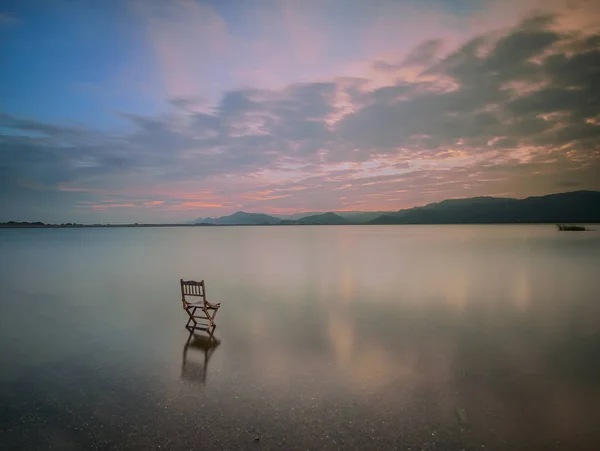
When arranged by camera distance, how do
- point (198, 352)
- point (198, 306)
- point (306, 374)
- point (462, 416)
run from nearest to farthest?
point (462, 416) < point (306, 374) < point (198, 352) < point (198, 306)

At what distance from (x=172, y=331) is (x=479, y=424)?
38.0 ft

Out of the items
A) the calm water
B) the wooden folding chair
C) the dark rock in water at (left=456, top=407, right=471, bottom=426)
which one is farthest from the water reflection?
the dark rock in water at (left=456, top=407, right=471, bottom=426)

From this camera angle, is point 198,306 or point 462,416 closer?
point 462,416

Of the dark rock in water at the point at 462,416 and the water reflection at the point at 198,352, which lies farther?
the water reflection at the point at 198,352

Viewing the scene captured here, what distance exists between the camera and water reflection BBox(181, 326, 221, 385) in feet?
31.0

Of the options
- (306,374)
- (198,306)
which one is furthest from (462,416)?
(198,306)

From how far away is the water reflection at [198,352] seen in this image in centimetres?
945

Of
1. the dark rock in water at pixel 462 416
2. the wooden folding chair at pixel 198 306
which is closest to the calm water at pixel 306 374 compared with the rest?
the dark rock in water at pixel 462 416

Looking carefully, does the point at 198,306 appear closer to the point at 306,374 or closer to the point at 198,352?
the point at 198,352

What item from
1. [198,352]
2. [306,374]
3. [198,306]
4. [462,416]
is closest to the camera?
[462,416]

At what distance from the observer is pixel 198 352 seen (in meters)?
11.4

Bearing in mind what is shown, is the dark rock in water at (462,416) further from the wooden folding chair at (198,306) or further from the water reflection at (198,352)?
the wooden folding chair at (198,306)

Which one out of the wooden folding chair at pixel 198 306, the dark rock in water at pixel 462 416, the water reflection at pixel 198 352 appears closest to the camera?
the dark rock in water at pixel 462 416

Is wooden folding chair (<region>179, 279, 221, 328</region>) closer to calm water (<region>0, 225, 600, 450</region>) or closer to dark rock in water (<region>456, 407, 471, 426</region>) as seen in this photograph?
calm water (<region>0, 225, 600, 450</region>)
